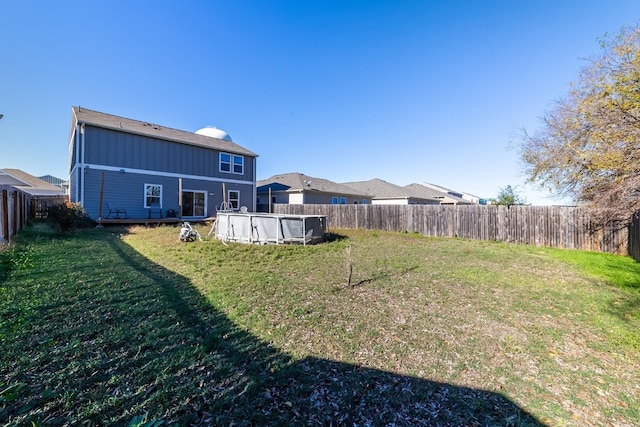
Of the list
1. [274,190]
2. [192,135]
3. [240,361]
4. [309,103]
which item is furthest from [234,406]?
[274,190]

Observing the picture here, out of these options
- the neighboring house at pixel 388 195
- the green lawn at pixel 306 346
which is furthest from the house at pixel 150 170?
the neighboring house at pixel 388 195

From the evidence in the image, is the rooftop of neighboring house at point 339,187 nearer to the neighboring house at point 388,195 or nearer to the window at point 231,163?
the neighboring house at point 388,195

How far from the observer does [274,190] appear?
25250mm

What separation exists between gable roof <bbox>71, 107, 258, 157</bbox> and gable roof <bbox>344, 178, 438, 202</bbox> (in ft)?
50.2

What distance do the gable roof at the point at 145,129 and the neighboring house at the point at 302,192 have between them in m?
4.96

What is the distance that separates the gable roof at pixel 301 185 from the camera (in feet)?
78.7

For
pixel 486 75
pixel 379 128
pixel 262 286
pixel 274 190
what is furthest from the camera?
pixel 274 190

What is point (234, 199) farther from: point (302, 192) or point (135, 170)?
point (135, 170)

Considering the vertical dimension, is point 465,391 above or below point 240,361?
below

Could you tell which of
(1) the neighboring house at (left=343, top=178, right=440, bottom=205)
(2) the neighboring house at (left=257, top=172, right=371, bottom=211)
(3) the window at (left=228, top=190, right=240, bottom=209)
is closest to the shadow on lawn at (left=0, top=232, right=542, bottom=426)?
(3) the window at (left=228, top=190, right=240, bottom=209)

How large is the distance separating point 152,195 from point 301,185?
11475 mm

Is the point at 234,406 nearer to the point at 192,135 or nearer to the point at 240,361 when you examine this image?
the point at 240,361

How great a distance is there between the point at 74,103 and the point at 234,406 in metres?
20.5

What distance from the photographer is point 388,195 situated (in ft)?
96.5
